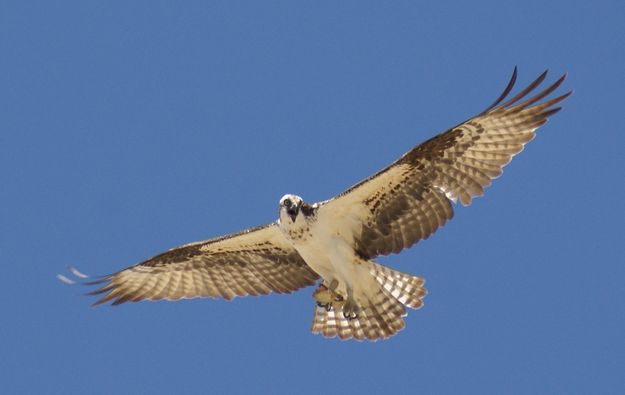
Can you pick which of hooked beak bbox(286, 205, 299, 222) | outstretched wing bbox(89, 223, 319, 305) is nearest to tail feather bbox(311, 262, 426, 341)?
outstretched wing bbox(89, 223, 319, 305)

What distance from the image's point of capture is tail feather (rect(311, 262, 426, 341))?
15820mm

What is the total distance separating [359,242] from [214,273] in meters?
2.14

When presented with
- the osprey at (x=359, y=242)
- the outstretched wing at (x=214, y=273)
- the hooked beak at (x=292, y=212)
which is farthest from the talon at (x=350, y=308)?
the hooked beak at (x=292, y=212)

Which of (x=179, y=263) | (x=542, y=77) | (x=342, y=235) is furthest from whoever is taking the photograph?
(x=179, y=263)

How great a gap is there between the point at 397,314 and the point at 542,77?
3524mm

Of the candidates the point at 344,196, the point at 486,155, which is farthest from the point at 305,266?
the point at 486,155

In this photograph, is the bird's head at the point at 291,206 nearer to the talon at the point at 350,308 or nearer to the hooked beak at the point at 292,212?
the hooked beak at the point at 292,212

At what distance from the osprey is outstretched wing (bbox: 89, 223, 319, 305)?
0.01 meters

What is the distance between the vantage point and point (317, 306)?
1642 cm

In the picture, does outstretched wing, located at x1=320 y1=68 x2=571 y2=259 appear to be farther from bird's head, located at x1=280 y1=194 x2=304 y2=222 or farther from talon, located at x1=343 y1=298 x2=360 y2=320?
talon, located at x1=343 y1=298 x2=360 y2=320

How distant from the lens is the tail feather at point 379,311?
1582 centimetres

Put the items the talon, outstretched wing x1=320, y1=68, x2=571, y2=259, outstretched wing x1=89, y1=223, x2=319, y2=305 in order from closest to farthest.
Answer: outstretched wing x1=320, y1=68, x2=571, y2=259 < the talon < outstretched wing x1=89, y1=223, x2=319, y2=305

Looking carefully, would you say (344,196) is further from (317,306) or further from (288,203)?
(317,306)

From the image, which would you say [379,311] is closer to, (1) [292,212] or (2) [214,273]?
(1) [292,212]
